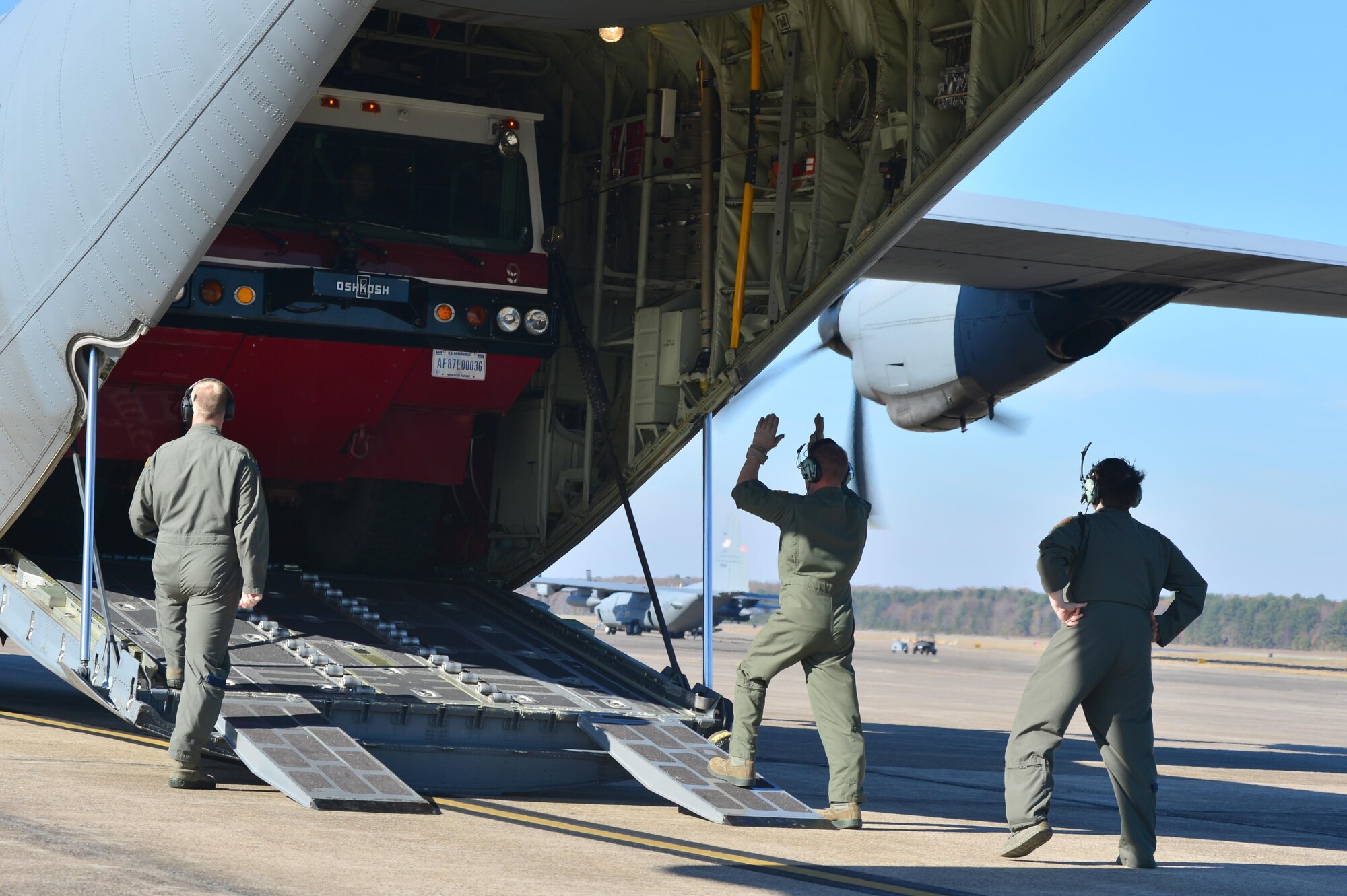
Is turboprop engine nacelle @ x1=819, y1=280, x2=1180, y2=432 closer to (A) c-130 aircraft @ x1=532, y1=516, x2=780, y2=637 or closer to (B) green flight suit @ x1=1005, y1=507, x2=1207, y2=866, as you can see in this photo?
(B) green flight suit @ x1=1005, y1=507, x2=1207, y2=866

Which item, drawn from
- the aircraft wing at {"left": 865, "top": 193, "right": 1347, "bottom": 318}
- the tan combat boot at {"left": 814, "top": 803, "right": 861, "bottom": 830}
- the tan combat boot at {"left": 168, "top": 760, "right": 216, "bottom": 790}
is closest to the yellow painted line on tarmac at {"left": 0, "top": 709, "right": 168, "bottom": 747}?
the tan combat boot at {"left": 168, "top": 760, "right": 216, "bottom": 790}

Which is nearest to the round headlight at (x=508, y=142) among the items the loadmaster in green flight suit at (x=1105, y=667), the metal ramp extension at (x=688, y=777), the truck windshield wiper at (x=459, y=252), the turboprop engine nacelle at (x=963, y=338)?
the truck windshield wiper at (x=459, y=252)

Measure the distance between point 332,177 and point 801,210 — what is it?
10.1 ft

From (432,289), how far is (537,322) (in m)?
0.75

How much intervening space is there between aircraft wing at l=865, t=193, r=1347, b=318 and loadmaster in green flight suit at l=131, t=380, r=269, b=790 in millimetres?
5897

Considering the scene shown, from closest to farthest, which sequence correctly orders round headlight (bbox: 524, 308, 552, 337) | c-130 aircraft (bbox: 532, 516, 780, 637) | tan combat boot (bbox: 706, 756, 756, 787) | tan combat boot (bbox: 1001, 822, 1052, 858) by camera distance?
tan combat boot (bbox: 1001, 822, 1052, 858) < tan combat boot (bbox: 706, 756, 756, 787) < round headlight (bbox: 524, 308, 552, 337) < c-130 aircraft (bbox: 532, 516, 780, 637)

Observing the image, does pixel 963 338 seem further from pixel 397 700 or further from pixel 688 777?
pixel 397 700

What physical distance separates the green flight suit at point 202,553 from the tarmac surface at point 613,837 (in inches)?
18.1

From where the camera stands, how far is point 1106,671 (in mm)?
6457

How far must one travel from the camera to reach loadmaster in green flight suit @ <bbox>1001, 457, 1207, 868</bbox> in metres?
6.36

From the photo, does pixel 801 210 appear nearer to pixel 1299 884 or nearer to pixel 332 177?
pixel 332 177

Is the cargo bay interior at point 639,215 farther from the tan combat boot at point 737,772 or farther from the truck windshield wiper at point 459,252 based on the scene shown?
the tan combat boot at point 737,772

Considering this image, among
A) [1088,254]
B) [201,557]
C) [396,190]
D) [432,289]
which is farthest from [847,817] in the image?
[1088,254]

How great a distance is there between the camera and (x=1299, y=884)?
6.19 meters
